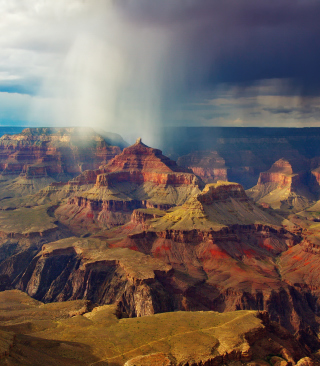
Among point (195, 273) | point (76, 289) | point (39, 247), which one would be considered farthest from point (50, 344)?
point (39, 247)

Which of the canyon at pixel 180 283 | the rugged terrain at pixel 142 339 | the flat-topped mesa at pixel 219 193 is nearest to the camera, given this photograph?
the rugged terrain at pixel 142 339

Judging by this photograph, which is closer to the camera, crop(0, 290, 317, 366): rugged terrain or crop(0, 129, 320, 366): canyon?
crop(0, 290, 317, 366): rugged terrain

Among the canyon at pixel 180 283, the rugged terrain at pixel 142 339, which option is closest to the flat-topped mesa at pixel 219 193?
the canyon at pixel 180 283

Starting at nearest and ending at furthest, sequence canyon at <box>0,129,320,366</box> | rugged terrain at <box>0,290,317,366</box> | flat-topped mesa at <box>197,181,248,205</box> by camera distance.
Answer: rugged terrain at <box>0,290,317,366</box> < canyon at <box>0,129,320,366</box> < flat-topped mesa at <box>197,181,248,205</box>

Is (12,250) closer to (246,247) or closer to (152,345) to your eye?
(246,247)

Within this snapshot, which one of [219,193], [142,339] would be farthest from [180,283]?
[219,193]

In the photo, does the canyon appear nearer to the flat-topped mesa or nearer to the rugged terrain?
the rugged terrain

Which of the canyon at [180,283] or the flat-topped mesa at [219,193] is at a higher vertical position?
the flat-topped mesa at [219,193]

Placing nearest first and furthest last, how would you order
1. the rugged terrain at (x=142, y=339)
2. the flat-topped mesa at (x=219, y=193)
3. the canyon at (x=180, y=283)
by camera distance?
the rugged terrain at (x=142, y=339), the canyon at (x=180, y=283), the flat-topped mesa at (x=219, y=193)

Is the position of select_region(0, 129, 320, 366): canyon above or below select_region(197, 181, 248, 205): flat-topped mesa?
below

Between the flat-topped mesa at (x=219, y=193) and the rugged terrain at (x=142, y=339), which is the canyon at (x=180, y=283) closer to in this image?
the rugged terrain at (x=142, y=339)

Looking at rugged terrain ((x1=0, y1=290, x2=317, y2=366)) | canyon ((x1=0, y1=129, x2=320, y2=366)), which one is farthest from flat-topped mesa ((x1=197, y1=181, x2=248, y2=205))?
rugged terrain ((x1=0, y1=290, x2=317, y2=366))
